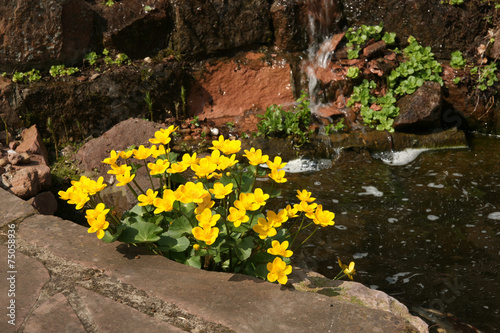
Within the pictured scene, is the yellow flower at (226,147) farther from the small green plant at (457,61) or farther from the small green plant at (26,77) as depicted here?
the small green plant at (457,61)

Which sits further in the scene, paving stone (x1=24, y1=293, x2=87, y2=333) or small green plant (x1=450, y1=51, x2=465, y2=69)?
small green plant (x1=450, y1=51, x2=465, y2=69)

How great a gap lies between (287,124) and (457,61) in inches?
110

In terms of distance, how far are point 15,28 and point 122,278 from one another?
4.73 meters

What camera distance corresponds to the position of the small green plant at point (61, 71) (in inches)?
231

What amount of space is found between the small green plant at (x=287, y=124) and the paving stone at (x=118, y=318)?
4.09m

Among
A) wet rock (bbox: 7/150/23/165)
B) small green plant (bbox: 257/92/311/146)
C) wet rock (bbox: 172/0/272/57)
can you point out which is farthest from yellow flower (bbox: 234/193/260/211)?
wet rock (bbox: 172/0/272/57)

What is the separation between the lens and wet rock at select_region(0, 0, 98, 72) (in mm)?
5672

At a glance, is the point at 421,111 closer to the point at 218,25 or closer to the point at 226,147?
the point at 218,25

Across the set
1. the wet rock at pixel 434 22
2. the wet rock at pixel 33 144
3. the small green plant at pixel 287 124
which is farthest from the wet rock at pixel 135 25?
the wet rock at pixel 434 22

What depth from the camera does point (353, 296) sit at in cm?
211

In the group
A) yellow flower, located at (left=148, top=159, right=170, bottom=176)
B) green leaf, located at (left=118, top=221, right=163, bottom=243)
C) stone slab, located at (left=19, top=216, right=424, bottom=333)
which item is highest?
yellow flower, located at (left=148, top=159, right=170, bottom=176)

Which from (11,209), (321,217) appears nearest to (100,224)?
(11,209)

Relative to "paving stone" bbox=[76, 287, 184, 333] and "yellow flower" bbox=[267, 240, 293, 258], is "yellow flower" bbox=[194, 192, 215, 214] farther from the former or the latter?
"paving stone" bbox=[76, 287, 184, 333]

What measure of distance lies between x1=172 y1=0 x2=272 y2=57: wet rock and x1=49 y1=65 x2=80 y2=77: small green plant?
139 centimetres
